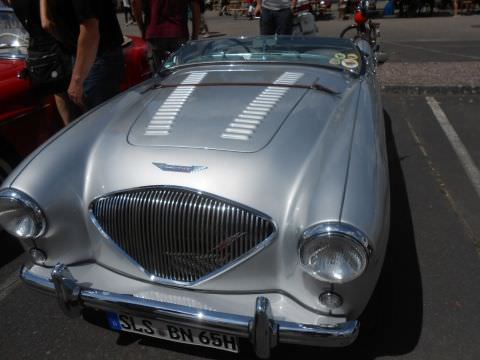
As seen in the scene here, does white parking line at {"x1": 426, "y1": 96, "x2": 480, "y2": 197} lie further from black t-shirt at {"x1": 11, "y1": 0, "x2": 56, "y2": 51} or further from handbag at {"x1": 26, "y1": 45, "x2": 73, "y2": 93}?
black t-shirt at {"x1": 11, "y1": 0, "x2": 56, "y2": 51}

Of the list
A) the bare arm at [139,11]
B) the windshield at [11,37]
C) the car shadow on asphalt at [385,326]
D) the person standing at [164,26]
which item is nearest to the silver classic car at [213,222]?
the car shadow on asphalt at [385,326]

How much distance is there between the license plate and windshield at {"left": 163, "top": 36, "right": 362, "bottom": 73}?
1.98 metres

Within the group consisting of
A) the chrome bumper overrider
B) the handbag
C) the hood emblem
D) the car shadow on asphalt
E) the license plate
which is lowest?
the car shadow on asphalt

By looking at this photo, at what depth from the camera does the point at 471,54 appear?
9.49 m

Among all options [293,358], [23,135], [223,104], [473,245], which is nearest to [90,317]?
[293,358]

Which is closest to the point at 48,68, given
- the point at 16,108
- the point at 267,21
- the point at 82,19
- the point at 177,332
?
the point at 16,108

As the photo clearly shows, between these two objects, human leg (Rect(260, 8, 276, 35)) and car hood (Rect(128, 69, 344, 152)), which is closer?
car hood (Rect(128, 69, 344, 152))

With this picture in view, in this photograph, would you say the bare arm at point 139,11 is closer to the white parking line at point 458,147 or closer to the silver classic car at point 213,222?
the silver classic car at point 213,222

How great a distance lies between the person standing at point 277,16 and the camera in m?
6.43

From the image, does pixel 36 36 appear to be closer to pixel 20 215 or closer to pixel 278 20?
pixel 20 215

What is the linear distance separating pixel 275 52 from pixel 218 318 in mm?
2154

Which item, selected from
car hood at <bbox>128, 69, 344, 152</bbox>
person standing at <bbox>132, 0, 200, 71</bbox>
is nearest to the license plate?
car hood at <bbox>128, 69, 344, 152</bbox>

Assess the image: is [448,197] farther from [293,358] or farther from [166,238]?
[166,238]

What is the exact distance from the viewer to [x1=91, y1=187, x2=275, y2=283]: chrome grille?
191cm
